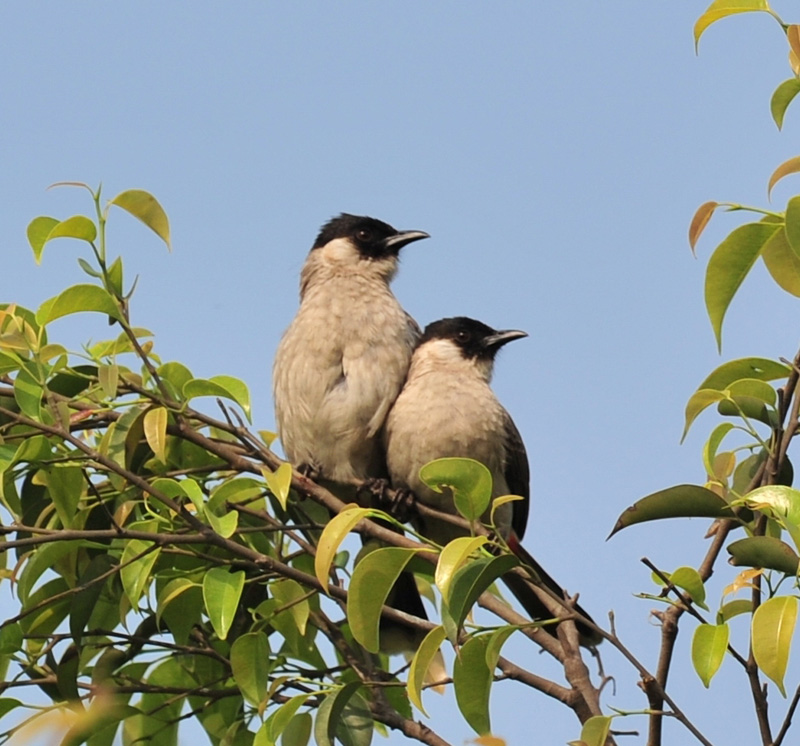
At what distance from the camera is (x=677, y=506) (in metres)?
2.36

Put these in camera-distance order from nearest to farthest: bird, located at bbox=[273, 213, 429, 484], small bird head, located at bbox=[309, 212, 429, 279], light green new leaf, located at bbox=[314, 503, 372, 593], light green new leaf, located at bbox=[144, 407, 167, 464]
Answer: light green new leaf, located at bbox=[314, 503, 372, 593]
light green new leaf, located at bbox=[144, 407, 167, 464]
bird, located at bbox=[273, 213, 429, 484]
small bird head, located at bbox=[309, 212, 429, 279]

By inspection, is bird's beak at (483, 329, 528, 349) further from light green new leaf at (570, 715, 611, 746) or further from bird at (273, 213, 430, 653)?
light green new leaf at (570, 715, 611, 746)

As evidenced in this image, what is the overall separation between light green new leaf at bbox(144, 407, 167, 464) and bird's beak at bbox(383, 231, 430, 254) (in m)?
2.15

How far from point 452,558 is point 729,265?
2.85 feet

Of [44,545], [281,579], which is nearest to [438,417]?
[281,579]

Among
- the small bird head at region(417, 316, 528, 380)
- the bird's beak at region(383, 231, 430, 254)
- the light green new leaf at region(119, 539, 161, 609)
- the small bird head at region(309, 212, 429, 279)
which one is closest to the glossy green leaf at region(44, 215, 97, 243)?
the light green new leaf at region(119, 539, 161, 609)

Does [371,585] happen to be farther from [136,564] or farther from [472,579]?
[136,564]

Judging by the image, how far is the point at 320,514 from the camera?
145 inches

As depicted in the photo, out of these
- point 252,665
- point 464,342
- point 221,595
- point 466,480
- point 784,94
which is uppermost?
point 464,342

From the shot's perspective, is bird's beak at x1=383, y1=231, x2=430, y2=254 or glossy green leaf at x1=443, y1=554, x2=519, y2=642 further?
bird's beak at x1=383, y1=231, x2=430, y2=254

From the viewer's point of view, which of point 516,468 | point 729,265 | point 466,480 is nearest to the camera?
point 466,480

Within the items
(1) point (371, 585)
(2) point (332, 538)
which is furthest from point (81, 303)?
(1) point (371, 585)

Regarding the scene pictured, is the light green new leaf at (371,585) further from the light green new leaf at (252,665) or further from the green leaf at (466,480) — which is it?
the light green new leaf at (252,665)

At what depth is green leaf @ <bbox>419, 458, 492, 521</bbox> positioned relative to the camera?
2.26 m
